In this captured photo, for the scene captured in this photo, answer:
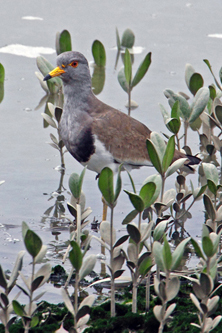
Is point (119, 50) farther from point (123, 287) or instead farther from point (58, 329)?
point (58, 329)

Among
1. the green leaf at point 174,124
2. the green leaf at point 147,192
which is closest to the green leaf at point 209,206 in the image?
the green leaf at point 147,192

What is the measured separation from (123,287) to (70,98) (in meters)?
2.04

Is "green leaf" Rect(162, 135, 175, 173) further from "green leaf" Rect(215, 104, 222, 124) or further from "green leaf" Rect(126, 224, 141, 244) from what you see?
"green leaf" Rect(215, 104, 222, 124)

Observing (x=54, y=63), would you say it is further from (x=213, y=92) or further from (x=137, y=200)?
(x=137, y=200)

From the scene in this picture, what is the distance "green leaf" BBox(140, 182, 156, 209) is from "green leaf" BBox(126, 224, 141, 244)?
0.20 metres

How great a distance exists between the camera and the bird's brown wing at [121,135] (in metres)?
5.53

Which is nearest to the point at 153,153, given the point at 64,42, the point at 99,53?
the point at 64,42

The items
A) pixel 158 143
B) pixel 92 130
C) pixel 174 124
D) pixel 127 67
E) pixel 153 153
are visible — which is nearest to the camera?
pixel 153 153

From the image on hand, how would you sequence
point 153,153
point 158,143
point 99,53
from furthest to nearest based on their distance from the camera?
point 99,53, point 158,143, point 153,153

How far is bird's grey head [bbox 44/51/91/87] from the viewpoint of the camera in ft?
19.0

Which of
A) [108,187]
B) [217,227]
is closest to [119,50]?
[217,227]

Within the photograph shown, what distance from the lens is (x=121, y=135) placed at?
18.6 ft

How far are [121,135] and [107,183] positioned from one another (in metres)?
2.20

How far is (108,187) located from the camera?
3.54m
